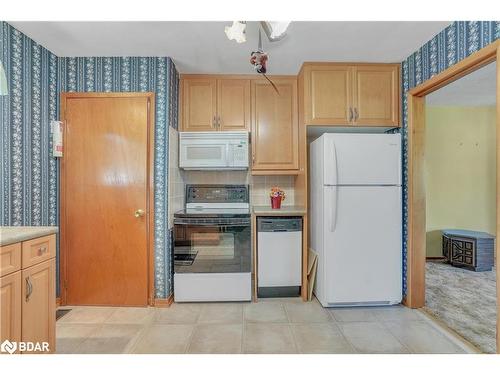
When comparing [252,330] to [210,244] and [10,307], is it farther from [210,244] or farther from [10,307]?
[10,307]

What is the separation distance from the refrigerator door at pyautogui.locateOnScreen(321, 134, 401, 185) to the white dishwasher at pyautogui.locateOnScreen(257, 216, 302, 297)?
57 centimetres

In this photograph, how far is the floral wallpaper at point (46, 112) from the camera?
201 cm

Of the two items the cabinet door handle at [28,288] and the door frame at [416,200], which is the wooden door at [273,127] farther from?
the cabinet door handle at [28,288]

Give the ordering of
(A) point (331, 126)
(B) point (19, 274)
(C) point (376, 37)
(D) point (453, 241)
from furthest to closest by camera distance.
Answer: (D) point (453, 241)
(A) point (331, 126)
(C) point (376, 37)
(B) point (19, 274)

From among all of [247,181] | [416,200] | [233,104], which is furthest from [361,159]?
[233,104]

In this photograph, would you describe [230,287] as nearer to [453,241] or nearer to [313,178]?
[313,178]

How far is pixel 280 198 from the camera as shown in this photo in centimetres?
293

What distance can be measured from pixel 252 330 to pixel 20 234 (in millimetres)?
1625

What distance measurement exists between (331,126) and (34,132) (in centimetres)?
255

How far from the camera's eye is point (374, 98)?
2.63 meters

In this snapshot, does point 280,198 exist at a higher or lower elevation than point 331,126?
lower

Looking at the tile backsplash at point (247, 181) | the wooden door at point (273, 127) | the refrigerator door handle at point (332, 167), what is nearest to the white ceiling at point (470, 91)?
the refrigerator door handle at point (332, 167)

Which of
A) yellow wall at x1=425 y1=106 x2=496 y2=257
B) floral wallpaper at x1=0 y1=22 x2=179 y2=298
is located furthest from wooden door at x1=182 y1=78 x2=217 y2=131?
yellow wall at x1=425 y1=106 x2=496 y2=257
